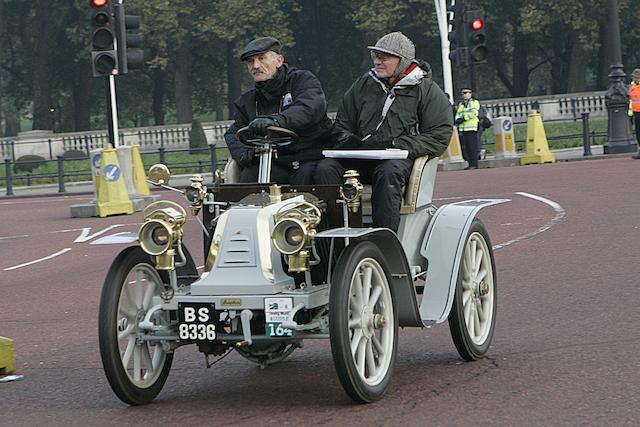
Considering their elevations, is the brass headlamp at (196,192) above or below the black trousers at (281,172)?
below

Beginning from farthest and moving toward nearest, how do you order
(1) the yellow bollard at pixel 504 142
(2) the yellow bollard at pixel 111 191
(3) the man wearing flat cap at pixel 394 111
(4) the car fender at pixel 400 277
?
(1) the yellow bollard at pixel 504 142 → (2) the yellow bollard at pixel 111 191 → (3) the man wearing flat cap at pixel 394 111 → (4) the car fender at pixel 400 277

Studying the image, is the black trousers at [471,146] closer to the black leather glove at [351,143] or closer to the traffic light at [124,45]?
the traffic light at [124,45]

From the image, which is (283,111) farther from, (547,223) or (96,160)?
(96,160)

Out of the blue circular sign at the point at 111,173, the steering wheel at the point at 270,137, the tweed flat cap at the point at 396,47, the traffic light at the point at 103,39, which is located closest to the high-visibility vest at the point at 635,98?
the traffic light at the point at 103,39

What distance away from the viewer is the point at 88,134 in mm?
61906

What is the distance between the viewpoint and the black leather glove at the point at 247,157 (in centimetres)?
765

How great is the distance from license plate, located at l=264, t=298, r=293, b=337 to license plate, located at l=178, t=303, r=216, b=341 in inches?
10.6

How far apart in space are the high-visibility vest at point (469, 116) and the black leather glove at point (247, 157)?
2369cm

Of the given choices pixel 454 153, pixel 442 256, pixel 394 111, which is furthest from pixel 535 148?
pixel 442 256

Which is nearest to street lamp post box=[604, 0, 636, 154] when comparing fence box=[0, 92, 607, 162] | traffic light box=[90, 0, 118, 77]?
traffic light box=[90, 0, 118, 77]

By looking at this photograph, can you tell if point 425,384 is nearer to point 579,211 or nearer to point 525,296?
point 525,296

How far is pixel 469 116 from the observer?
31.1 meters

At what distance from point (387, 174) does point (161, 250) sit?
131 cm

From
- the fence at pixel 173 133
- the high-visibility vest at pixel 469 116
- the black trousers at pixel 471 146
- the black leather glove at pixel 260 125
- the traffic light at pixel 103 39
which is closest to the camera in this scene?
the black leather glove at pixel 260 125
